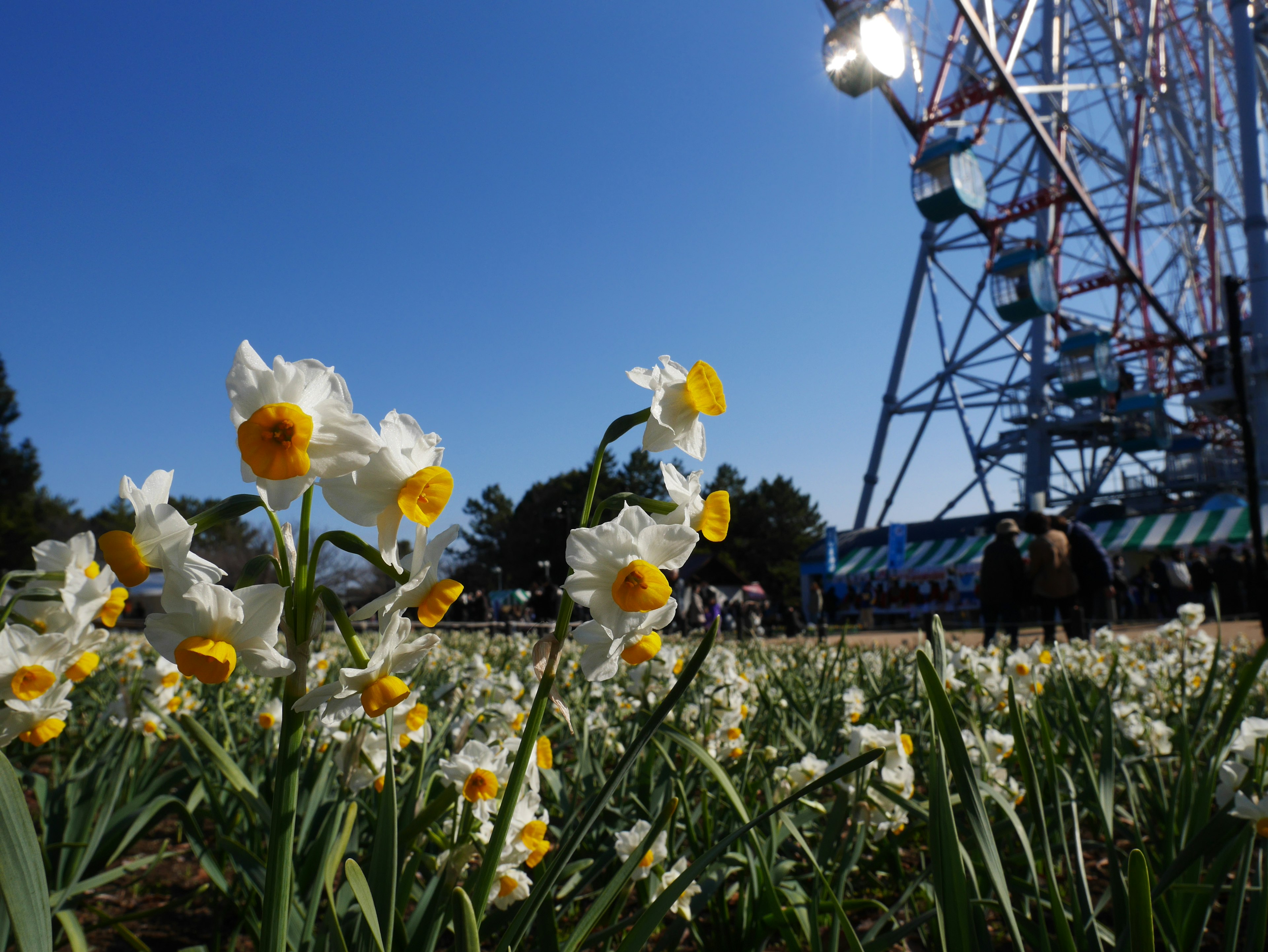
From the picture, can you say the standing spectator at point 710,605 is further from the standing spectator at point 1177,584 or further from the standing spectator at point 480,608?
the standing spectator at point 1177,584

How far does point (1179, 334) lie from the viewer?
30625 mm

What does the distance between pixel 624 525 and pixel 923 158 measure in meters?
23.5

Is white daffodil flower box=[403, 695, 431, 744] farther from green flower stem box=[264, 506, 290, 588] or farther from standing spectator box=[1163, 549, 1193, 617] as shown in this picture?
standing spectator box=[1163, 549, 1193, 617]

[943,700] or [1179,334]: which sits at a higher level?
[1179,334]

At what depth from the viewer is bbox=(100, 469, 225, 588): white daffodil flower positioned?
23.5 inches

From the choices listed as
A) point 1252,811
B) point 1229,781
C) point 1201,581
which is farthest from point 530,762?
point 1201,581

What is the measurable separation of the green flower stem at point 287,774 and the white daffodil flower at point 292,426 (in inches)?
1.6

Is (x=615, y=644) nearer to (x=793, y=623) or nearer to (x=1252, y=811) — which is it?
(x=1252, y=811)

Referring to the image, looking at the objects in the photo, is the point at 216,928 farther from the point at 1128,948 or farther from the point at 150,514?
the point at 1128,948

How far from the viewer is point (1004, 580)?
22.3ft

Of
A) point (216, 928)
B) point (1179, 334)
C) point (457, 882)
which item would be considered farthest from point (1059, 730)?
point (1179, 334)

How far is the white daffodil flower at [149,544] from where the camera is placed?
60 centimetres

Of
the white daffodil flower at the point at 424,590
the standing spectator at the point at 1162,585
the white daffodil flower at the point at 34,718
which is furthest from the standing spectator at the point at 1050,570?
the standing spectator at the point at 1162,585

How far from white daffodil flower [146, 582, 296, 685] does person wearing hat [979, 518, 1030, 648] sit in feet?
23.2
